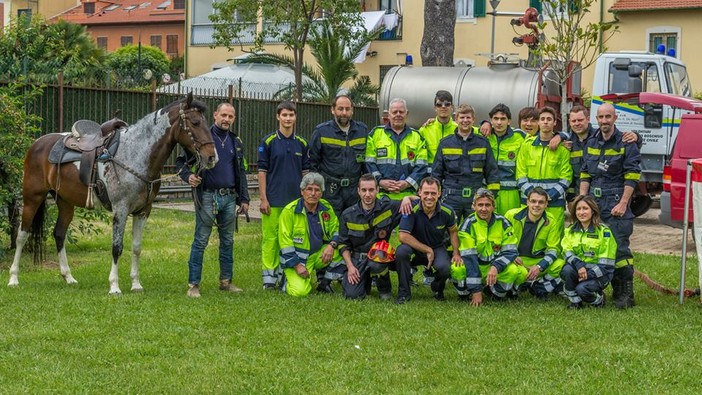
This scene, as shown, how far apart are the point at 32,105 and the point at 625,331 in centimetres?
1272

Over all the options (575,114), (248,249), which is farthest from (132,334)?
(248,249)

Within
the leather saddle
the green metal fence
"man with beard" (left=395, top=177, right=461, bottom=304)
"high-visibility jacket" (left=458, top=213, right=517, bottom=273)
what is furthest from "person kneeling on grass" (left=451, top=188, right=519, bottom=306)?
the green metal fence

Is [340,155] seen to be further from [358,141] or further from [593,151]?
[593,151]

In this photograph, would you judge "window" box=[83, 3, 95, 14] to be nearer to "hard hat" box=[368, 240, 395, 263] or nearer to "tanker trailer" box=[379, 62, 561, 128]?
"tanker trailer" box=[379, 62, 561, 128]

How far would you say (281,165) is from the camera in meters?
10.9

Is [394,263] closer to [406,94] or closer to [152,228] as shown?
[152,228]

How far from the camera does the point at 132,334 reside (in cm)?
830

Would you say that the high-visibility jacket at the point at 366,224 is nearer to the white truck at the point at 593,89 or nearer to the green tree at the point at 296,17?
the white truck at the point at 593,89

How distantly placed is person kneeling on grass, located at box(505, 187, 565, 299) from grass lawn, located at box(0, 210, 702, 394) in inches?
9.5

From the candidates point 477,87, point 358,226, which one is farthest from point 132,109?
point 358,226

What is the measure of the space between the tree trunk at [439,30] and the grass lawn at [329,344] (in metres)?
12.2

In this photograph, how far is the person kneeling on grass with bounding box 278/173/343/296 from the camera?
10.4 m

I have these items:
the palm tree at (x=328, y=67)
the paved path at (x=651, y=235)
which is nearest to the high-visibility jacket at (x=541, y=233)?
the paved path at (x=651, y=235)

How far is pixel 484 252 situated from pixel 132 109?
1237 cm
